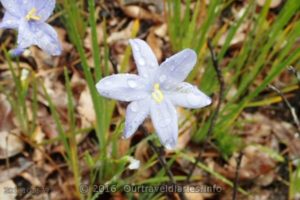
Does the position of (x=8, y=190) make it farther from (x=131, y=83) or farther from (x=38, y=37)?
(x=131, y=83)

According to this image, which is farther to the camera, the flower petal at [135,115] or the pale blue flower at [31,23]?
the pale blue flower at [31,23]

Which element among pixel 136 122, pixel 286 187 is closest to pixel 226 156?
pixel 286 187

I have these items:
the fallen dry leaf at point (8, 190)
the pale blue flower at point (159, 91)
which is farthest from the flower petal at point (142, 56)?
the fallen dry leaf at point (8, 190)

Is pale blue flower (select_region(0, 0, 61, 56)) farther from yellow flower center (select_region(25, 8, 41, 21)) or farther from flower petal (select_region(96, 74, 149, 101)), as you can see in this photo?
flower petal (select_region(96, 74, 149, 101))

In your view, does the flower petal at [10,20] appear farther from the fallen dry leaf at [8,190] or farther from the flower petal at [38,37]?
the fallen dry leaf at [8,190]

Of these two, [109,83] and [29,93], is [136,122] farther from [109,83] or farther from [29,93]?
[29,93]

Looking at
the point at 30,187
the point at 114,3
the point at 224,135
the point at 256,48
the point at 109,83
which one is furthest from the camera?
the point at 114,3

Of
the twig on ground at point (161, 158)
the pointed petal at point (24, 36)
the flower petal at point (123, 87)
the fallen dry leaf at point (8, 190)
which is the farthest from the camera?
the fallen dry leaf at point (8, 190)
